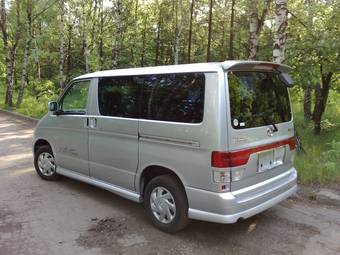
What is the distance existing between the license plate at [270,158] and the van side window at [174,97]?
3.00 ft

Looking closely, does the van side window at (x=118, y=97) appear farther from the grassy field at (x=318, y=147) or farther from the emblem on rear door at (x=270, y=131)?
the grassy field at (x=318, y=147)

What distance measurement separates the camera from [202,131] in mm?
3885

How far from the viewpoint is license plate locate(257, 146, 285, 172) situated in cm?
422

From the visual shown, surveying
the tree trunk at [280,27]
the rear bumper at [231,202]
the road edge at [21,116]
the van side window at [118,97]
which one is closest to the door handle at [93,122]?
the van side window at [118,97]

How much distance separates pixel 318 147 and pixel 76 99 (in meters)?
6.62

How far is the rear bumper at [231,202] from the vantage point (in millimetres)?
3857

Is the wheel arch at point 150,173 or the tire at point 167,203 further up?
the wheel arch at point 150,173

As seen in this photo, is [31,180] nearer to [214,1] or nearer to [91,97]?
[91,97]

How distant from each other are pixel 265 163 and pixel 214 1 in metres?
22.0

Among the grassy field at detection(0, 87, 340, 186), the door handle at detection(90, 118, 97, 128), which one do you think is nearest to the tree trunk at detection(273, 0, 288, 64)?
the grassy field at detection(0, 87, 340, 186)

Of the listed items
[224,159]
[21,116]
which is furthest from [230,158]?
[21,116]

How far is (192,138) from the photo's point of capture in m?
3.97

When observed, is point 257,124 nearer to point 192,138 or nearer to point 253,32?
point 192,138

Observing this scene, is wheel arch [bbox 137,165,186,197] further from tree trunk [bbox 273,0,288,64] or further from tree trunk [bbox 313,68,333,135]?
tree trunk [bbox 313,68,333,135]
